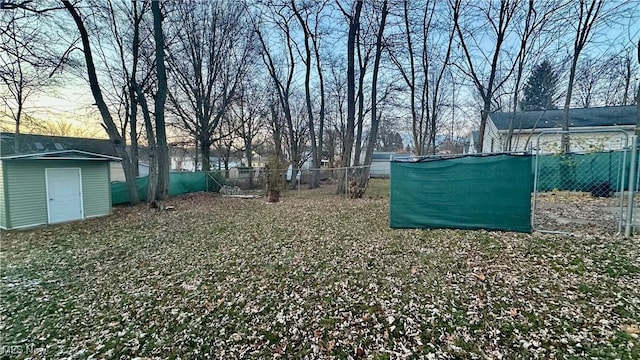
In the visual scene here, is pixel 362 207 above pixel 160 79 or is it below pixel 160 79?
below

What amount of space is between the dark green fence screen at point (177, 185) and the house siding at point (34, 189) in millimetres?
1720

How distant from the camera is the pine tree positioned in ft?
48.9

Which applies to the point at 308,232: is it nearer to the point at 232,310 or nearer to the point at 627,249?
the point at 232,310

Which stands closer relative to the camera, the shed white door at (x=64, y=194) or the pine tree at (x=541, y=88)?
the shed white door at (x=64, y=194)

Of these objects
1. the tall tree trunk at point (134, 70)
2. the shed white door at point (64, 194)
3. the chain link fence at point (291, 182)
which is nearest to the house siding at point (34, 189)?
the shed white door at point (64, 194)

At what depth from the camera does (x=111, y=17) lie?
10.8 m

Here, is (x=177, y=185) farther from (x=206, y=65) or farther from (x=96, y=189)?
(x=206, y=65)

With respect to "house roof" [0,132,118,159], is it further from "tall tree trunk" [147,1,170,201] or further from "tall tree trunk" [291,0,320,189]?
"tall tree trunk" [291,0,320,189]

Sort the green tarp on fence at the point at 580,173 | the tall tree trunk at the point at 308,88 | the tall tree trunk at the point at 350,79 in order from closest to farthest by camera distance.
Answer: the green tarp on fence at the point at 580,173, the tall tree trunk at the point at 350,79, the tall tree trunk at the point at 308,88

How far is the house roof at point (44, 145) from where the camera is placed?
27.3ft

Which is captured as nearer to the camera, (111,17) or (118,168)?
(111,17)

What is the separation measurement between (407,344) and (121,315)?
2.97 m

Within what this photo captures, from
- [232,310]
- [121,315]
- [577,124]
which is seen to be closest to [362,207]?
[232,310]

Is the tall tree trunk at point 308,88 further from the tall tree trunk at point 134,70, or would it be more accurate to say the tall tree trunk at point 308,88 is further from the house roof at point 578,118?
the house roof at point 578,118
